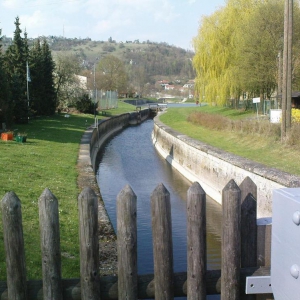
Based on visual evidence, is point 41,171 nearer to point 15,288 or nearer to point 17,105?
point 15,288

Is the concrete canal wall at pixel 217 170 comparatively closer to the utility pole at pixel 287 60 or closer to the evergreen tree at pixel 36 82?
the utility pole at pixel 287 60

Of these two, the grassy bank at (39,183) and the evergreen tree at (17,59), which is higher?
the evergreen tree at (17,59)

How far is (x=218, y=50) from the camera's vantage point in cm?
4069

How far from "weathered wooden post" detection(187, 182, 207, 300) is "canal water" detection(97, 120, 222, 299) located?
525 centimetres

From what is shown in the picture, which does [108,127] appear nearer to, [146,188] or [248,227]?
[146,188]

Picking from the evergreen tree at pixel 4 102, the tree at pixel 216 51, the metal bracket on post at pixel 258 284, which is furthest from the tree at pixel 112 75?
the metal bracket on post at pixel 258 284

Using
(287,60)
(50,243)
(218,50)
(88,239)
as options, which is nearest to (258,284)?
(88,239)

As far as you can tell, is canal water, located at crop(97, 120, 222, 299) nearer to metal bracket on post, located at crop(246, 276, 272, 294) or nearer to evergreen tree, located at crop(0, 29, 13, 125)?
metal bracket on post, located at crop(246, 276, 272, 294)

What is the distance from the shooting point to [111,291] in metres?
3.01

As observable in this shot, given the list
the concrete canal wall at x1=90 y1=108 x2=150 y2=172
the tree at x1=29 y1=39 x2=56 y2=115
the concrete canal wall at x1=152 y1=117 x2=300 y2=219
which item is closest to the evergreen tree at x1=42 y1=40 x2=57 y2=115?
the tree at x1=29 y1=39 x2=56 y2=115

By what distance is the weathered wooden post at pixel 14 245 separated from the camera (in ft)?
9.11

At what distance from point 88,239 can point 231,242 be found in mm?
884

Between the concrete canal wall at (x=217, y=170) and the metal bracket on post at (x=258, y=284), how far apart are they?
2.91 m

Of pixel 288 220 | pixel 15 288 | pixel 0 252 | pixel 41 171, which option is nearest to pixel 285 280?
pixel 288 220
